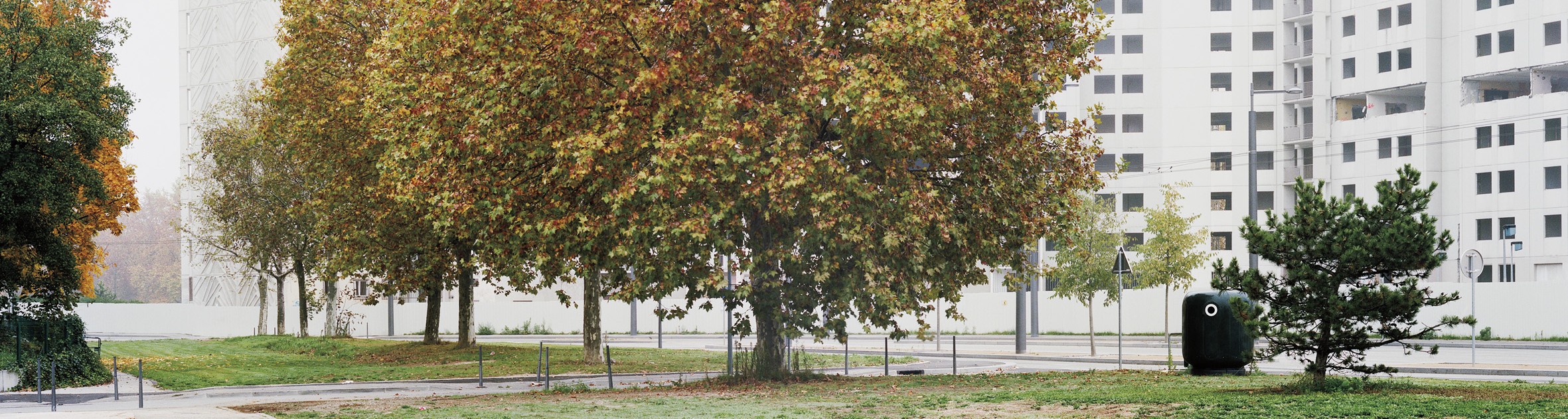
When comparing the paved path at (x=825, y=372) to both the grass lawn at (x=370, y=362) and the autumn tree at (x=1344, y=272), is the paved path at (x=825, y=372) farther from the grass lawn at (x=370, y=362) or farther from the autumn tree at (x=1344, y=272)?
the autumn tree at (x=1344, y=272)

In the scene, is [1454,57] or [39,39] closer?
[39,39]

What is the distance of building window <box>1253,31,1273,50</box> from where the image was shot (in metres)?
79.2

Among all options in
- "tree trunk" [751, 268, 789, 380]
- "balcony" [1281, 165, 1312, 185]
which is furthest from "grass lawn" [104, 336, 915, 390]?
"balcony" [1281, 165, 1312, 185]

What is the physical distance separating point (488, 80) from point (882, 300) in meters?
6.15

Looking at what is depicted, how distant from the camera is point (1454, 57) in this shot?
68250 millimetres

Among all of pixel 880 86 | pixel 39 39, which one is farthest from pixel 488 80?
pixel 39 39

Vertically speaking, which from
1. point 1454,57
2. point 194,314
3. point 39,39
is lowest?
point 194,314

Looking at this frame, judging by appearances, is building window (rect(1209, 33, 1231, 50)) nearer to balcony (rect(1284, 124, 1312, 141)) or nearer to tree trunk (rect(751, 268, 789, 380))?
balcony (rect(1284, 124, 1312, 141))

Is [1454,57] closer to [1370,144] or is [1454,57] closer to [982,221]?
[1370,144]

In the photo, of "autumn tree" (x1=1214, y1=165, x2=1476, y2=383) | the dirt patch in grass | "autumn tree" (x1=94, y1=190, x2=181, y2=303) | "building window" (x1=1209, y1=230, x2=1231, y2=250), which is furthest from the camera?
"autumn tree" (x1=94, y1=190, x2=181, y2=303)

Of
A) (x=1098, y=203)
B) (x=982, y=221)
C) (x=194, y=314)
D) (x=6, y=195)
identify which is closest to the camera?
(x=982, y=221)

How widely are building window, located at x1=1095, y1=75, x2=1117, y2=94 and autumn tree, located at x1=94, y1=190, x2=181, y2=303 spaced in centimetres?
10007

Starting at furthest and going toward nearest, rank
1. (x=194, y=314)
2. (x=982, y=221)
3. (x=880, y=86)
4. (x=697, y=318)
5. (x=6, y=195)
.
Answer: (x=194, y=314)
(x=697, y=318)
(x=6, y=195)
(x=982, y=221)
(x=880, y=86)

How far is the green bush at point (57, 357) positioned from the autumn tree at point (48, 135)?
96 centimetres
